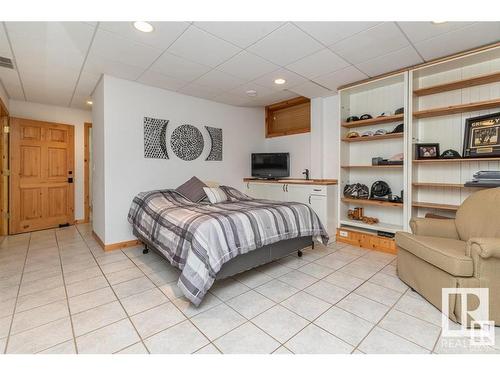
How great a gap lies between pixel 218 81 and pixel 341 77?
67.6 inches

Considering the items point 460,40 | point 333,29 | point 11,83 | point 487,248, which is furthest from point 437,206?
point 11,83

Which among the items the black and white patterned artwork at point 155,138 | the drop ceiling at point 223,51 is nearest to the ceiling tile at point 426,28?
the drop ceiling at point 223,51

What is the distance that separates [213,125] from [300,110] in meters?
1.72

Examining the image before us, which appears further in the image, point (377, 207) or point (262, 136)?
point (262, 136)

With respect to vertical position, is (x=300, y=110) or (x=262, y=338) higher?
(x=300, y=110)

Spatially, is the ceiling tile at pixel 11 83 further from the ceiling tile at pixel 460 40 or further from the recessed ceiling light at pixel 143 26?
the ceiling tile at pixel 460 40

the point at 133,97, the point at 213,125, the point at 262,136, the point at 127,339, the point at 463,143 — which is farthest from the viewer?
the point at 262,136

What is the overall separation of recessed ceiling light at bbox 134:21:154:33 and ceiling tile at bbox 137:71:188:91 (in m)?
0.99

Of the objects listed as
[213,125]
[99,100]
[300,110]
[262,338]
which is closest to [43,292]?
[262,338]

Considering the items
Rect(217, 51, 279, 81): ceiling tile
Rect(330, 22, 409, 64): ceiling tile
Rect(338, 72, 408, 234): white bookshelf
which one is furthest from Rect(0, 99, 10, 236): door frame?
Rect(338, 72, 408, 234): white bookshelf

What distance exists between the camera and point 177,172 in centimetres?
394

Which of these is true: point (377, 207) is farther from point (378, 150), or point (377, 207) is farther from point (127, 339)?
point (127, 339)

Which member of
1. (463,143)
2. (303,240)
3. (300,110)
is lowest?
(303,240)

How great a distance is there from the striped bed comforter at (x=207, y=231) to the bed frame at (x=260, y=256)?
108 millimetres
